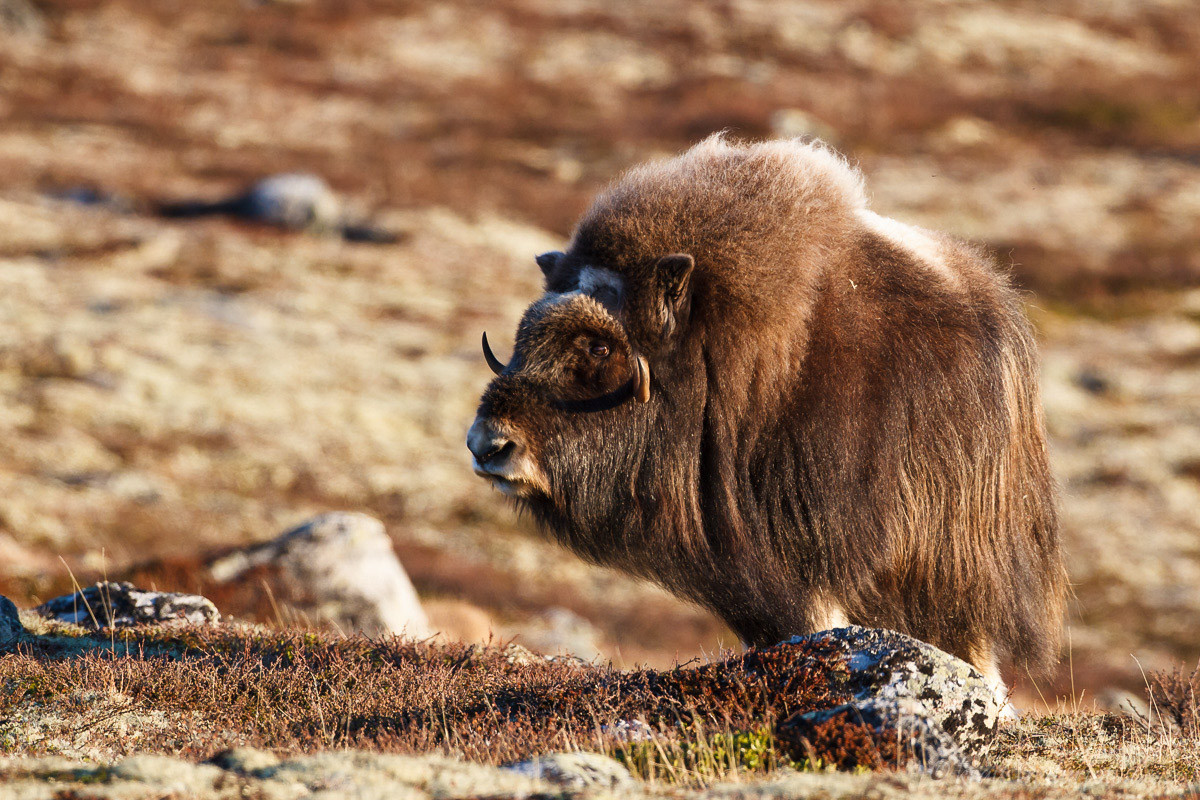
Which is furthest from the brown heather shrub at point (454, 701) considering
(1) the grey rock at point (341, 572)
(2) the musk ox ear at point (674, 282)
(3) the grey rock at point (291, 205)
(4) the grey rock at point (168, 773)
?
(3) the grey rock at point (291, 205)

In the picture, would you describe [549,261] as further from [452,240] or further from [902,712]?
[452,240]

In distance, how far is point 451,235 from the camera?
3189 cm

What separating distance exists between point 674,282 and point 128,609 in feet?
11.7

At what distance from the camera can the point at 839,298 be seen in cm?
478

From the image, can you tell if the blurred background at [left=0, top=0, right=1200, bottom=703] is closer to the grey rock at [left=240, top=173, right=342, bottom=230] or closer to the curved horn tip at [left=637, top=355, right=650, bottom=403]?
the grey rock at [left=240, top=173, right=342, bottom=230]

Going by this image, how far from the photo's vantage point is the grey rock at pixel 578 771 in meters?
3.29

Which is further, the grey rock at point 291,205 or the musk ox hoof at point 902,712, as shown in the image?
the grey rock at point 291,205

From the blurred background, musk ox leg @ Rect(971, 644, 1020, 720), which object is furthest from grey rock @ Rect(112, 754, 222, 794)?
the blurred background

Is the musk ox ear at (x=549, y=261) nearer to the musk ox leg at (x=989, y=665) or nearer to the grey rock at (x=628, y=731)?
the grey rock at (x=628, y=731)

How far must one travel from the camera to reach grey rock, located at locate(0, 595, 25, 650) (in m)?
5.54

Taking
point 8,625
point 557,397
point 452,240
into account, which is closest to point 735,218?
point 557,397

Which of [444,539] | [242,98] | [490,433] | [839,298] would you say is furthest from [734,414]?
[242,98]

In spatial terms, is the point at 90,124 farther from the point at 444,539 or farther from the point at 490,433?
the point at 490,433

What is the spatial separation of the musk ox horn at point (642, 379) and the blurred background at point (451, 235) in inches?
88.1
